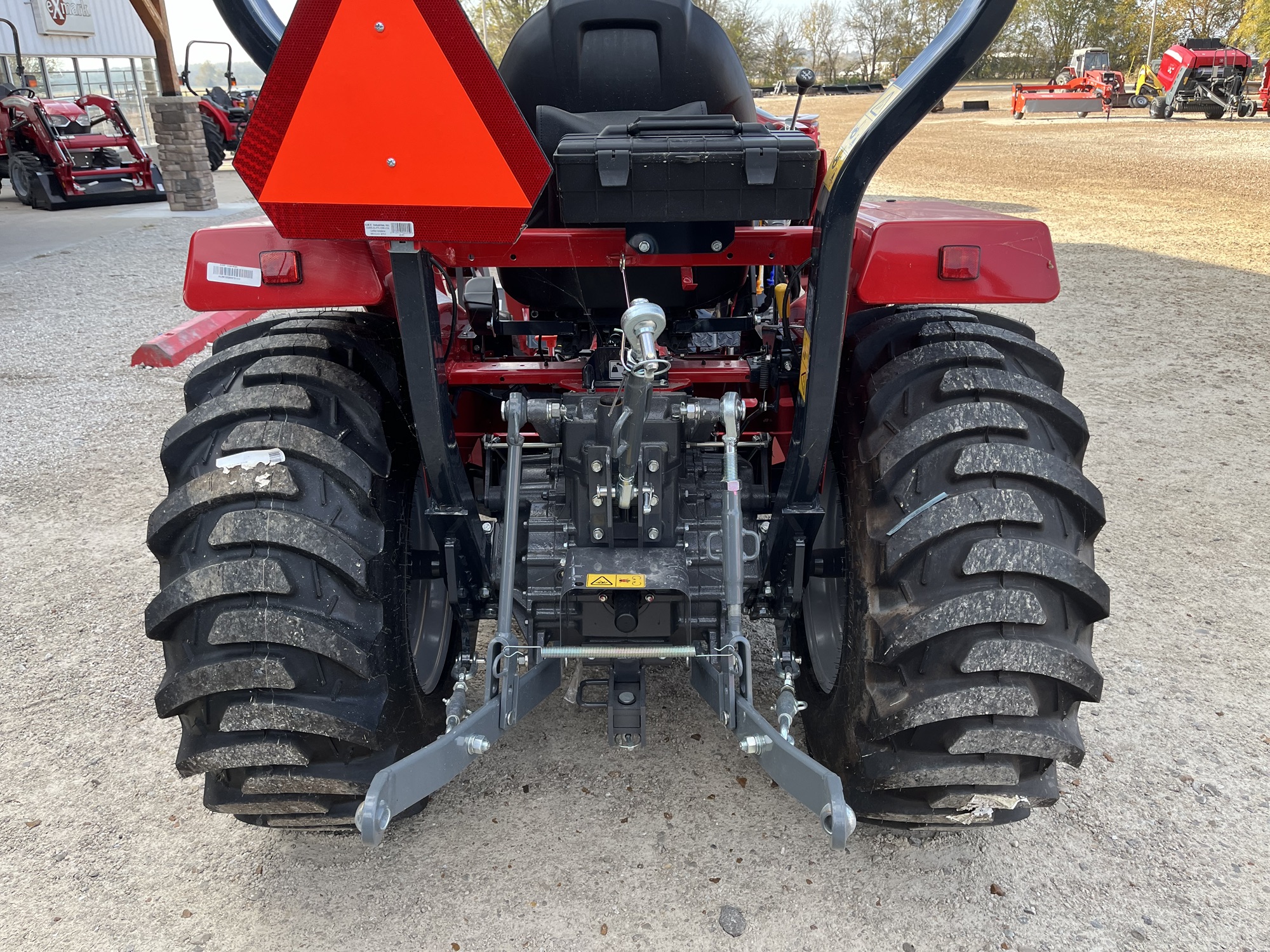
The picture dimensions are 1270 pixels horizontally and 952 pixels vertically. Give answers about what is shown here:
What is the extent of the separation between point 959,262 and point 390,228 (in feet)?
4.02

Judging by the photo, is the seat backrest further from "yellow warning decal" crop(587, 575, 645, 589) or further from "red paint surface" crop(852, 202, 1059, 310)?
"yellow warning decal" crop(587, 575, 645, 589)

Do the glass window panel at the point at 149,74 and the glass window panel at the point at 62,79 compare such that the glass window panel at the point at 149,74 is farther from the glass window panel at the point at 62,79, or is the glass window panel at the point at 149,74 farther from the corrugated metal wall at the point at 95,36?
the glass window panel at the point at 62,79

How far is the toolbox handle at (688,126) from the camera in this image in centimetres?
184

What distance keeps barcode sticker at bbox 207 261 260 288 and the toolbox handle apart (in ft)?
3.06

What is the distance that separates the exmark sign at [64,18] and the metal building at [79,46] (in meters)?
0.02

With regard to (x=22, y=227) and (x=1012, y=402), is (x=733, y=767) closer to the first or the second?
(x=1012, y=402)

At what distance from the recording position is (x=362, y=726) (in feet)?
6.45

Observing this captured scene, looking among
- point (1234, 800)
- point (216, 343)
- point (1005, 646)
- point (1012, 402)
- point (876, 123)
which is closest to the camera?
point (876, 123)

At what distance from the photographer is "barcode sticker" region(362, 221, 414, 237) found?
1.55 m

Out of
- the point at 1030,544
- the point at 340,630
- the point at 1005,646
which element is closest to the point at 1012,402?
the point at 1030,544

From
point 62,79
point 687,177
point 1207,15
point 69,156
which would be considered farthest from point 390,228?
point 1207,15

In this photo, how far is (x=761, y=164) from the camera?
68.0 inches

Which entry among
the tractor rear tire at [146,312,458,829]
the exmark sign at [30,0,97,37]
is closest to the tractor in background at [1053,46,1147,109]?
the exmark sign at [30,0,97,37]

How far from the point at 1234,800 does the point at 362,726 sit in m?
2.21
